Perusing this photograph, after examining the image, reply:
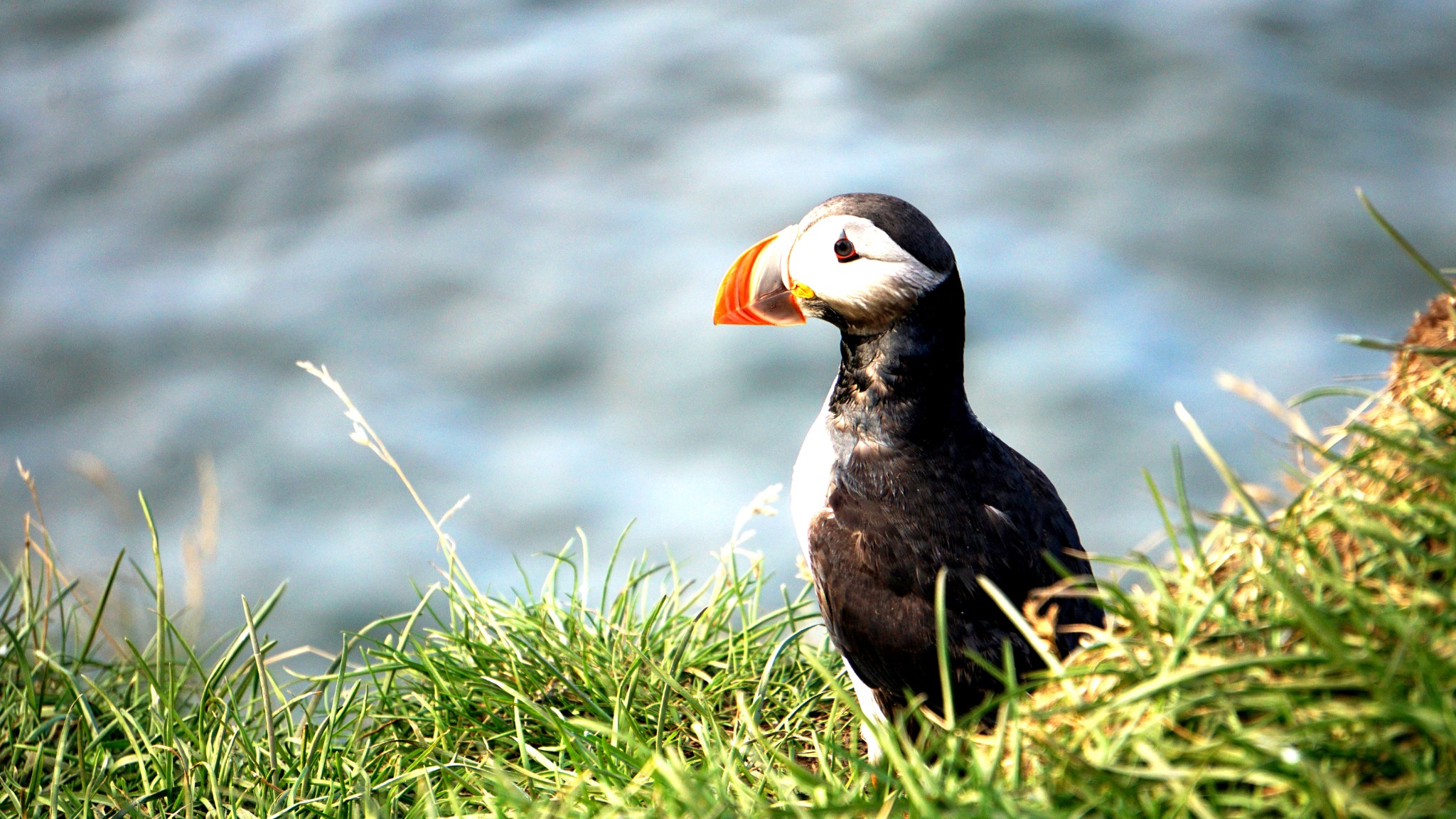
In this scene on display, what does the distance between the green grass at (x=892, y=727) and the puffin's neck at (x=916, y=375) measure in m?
0.66

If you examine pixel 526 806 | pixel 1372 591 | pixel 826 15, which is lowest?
pixel 526 806

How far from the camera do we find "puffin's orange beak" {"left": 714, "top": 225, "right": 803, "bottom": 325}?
3506 mm

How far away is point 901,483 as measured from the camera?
10.9 feet

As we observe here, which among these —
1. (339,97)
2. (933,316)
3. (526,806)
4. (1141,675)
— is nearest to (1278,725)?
(1141,675)

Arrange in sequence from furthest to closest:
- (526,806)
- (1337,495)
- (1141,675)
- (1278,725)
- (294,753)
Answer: (294,753)
(526,806)
(1337,495)
(1141,675)
(1278,725)

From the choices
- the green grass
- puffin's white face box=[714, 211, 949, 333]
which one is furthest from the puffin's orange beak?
the green grass

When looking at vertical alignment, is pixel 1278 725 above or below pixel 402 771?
above

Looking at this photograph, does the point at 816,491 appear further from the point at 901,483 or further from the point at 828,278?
the point at 828,278

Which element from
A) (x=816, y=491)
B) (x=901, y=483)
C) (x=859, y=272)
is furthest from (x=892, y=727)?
(x=859, y=272)

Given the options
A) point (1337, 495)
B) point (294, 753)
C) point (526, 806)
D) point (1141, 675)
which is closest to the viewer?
point (1141, 675)

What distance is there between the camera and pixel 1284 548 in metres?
2.05

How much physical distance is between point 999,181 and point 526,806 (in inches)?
344

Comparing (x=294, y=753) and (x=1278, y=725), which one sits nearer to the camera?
(x=1278, y=725)

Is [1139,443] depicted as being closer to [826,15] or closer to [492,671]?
[826,15]
